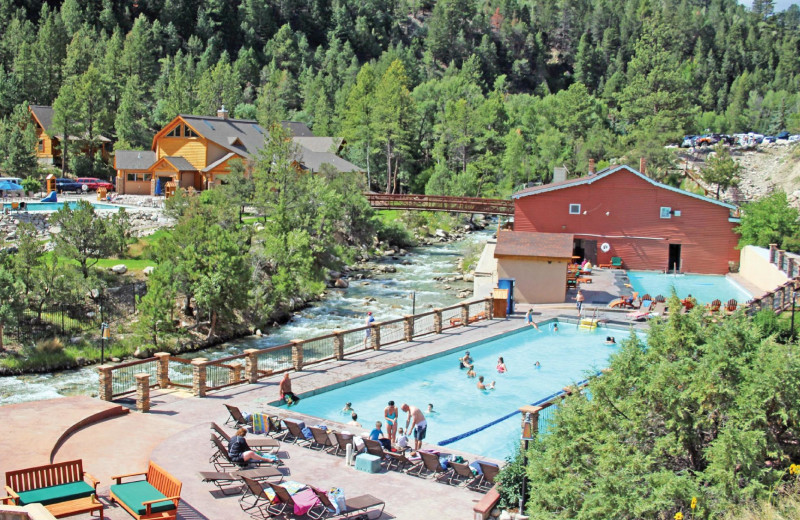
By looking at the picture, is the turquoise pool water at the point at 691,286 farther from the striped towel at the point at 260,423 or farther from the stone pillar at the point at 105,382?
the stone pillar at the point at 105,382

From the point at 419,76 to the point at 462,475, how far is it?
12012cm

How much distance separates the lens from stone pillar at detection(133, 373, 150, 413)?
63.0ft

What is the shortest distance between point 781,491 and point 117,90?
88059mm

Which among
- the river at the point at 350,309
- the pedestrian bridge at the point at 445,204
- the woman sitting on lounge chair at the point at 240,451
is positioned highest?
the pedestrian bridge at the point at 445,204

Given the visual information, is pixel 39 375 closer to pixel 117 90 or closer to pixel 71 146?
pixel 71 146

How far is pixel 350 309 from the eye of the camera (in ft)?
132

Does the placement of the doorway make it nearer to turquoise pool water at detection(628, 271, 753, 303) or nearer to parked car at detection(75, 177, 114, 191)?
turquoise pool water at detection(628, 271, 753, 303)

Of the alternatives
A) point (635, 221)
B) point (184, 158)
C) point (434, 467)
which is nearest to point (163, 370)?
point (434, 467)

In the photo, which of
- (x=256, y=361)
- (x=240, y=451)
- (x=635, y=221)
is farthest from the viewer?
(x=635, y=221)

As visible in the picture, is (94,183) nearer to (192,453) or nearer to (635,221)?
(635,221)

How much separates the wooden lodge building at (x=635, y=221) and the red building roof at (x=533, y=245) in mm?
9872

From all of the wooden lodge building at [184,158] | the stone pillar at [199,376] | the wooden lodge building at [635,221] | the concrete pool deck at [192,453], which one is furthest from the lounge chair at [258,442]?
the wooden lodge building at [184,158]

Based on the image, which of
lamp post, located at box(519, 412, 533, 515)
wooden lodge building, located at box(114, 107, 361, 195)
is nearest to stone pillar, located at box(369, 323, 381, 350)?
lamp post, located at box(519, 412, 533, 515)

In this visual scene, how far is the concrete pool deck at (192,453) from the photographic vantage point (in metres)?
14.4
